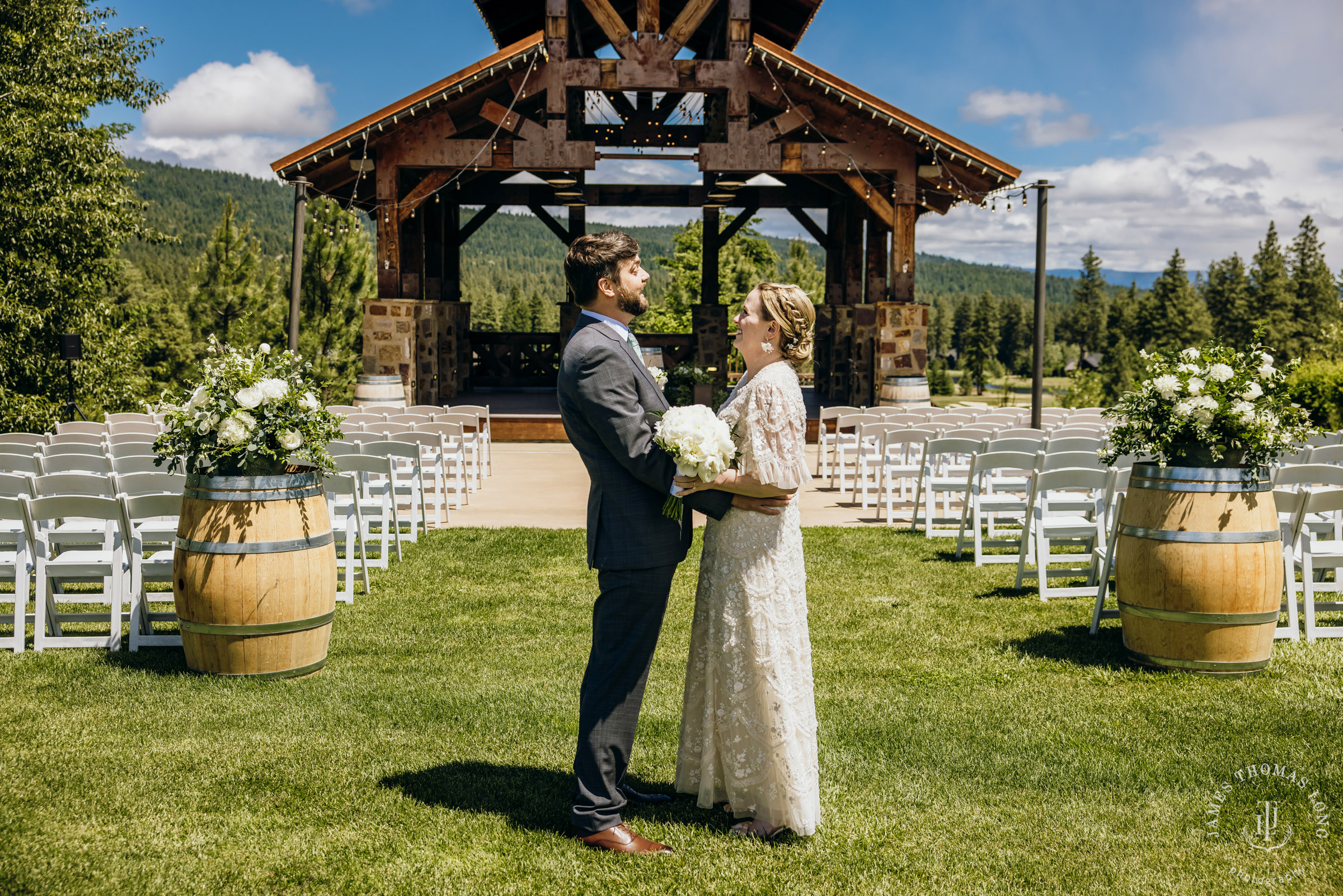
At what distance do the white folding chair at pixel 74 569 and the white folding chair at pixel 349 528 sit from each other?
107 cm

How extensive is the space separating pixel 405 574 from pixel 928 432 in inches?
180

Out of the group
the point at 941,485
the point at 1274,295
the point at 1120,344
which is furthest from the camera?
the point at 1120,344

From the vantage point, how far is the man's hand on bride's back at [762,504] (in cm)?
327

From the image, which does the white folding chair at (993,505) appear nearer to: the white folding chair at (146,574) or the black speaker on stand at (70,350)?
the white folding chair at (146,574)

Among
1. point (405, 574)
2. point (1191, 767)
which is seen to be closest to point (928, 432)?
point (405, 574)

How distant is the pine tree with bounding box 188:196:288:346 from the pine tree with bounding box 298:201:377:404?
3.48 m

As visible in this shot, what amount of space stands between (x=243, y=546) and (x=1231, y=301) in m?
82.0

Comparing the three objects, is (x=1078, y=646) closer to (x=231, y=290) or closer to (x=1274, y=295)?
(x=231, y=290)

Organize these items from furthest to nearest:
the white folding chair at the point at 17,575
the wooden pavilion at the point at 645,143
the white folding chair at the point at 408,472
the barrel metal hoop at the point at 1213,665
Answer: the wooden pavilion at the point at 645,143
the white folding chair at the point at 408,472
the white folding chair at the point at 17,575
the barrel metal hoop at the point at 1213,665

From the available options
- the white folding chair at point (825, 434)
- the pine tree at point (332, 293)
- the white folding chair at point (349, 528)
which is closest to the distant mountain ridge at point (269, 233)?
the pine tree at point (332, 293)

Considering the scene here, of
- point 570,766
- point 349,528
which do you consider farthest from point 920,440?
point 570,766

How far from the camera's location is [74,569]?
557 cm

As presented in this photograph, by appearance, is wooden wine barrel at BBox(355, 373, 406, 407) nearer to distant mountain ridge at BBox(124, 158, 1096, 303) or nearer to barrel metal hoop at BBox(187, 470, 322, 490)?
barrel metal hoop at BBox(187, 470, 322, 490)

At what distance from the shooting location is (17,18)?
17.5m
